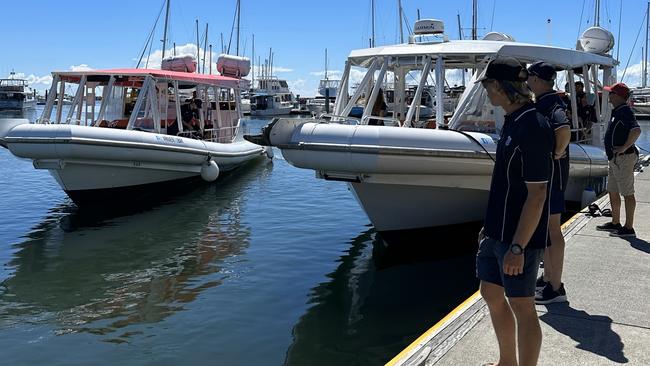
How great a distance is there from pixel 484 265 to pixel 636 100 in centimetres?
6669

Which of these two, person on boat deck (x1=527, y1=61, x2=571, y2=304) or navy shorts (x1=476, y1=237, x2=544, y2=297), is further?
person on boat deck (x1=527, y1=61, x2=571, y2=304)

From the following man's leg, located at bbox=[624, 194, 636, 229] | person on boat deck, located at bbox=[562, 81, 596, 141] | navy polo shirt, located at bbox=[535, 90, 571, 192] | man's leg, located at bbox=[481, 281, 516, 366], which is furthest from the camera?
person on boat deck, located at bbox=[562, 81, 596, 141]

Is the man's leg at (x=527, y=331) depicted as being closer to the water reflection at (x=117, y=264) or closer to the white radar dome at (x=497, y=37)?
the water reflection at (x=117, y=264)

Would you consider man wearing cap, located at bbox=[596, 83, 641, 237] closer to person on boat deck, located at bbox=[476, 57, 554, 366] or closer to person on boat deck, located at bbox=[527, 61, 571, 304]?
person on boat deck, located at bbox=[527, 61, 571, 304]

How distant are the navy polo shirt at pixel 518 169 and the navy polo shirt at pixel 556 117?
126 centimetres

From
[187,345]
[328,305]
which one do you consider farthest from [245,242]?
[187,345]

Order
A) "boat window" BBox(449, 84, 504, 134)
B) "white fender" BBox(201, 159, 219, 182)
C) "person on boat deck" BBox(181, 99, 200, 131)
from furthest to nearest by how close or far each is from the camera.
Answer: "person on boat deck" BBox(181, 99, 200, 131), "white fender" BBox(201, 159, 219, 182), "boat window" BBox(449, 84, 504, 134)

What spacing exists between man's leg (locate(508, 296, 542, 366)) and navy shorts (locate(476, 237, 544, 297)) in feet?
0.16

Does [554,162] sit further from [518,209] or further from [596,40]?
[596,40]

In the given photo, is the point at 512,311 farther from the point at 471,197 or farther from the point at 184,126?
the point at 184,126

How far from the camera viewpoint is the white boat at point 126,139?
36.5 ft

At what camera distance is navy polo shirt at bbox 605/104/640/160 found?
6.43 meters

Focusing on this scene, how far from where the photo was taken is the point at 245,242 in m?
9.83

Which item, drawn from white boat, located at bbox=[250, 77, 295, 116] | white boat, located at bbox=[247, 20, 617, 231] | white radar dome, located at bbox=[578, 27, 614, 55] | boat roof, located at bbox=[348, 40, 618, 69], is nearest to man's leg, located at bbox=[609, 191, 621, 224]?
white boat, located at bbox=[247, 20, 617, 231]
